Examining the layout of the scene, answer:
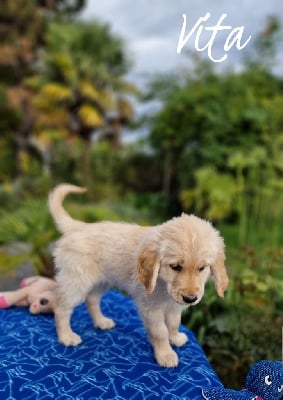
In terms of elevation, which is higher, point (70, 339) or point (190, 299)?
point (190, 299)

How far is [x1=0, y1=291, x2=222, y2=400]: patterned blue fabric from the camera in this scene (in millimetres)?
2477

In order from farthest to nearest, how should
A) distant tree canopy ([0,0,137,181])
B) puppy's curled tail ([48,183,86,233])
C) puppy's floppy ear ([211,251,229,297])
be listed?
distant tree canopy ([0,0,137,181])
puppy's curled tail ([48,183,86,233])
puppy's floppy ear ([211,251,229,297])

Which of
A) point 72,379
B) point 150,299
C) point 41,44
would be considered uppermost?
point 41,44

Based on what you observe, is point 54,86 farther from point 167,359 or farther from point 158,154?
point 167,359

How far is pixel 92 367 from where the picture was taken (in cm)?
274

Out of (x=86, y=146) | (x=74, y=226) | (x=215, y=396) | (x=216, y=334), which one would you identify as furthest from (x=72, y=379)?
(x=86, y=146)

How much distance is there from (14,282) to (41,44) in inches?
821

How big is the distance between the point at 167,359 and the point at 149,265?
2.39 feet

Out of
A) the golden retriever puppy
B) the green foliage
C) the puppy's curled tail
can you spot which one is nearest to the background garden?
the green foliage

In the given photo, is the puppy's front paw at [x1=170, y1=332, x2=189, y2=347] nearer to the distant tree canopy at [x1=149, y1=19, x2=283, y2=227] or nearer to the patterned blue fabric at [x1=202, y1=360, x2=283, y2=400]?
the patterned blue fabric at [x1=202, y1=360, x2=283, y2=400]

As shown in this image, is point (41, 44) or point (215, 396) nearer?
point (215, 396)

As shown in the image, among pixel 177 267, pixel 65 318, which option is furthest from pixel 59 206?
pixel 177 267

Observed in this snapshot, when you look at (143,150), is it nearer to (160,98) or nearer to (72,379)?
(160,98)

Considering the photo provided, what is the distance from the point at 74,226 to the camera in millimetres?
3184
